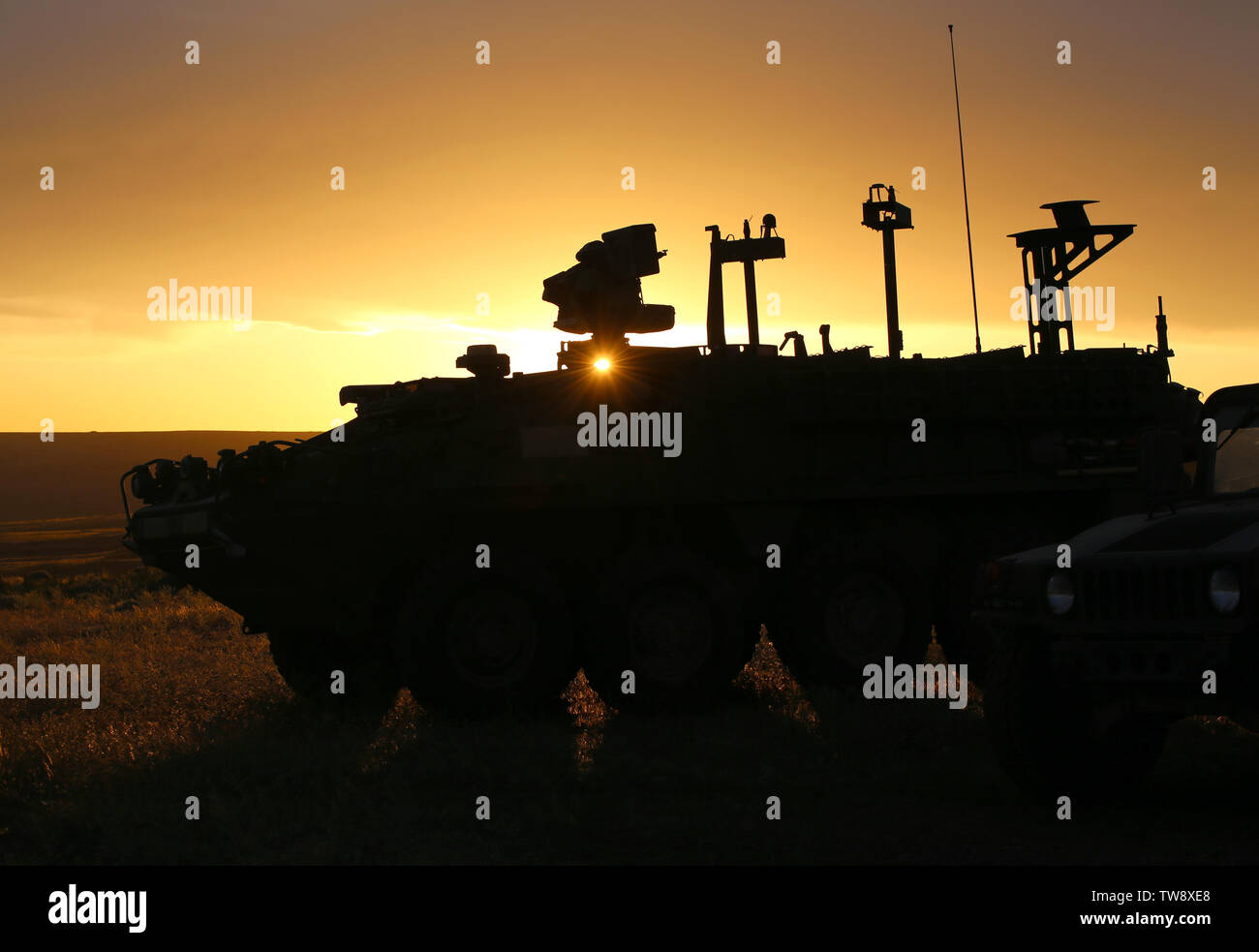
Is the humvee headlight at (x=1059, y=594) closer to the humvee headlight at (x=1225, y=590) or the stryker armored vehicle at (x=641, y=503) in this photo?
the humvee headlight at (x=1225, y=590)

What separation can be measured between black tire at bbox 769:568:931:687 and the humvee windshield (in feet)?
13.2

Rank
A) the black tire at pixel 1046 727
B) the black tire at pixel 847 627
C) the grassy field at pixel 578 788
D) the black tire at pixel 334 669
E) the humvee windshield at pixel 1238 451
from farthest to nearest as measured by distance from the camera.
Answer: the black tire at pixel 334 669 < the black tire at pixel 847 627 < the humvee windshield at pixel 1238 451 < the black tire at pixel 1046 727 < the grassy field at pixel 578 788

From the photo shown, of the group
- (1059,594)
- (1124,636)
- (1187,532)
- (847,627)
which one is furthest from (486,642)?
(1187,532)

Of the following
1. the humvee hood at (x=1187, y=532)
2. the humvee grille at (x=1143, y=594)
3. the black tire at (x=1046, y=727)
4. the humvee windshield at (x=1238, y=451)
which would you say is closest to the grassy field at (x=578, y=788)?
the black tire at (x=1046, y=727)

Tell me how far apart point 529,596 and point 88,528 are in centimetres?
6735

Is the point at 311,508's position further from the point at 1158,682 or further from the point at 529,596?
the point at 1158,682

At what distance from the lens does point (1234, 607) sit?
589cm

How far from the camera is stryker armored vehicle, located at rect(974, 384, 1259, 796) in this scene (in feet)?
19.4

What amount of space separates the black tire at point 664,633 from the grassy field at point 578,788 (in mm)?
269

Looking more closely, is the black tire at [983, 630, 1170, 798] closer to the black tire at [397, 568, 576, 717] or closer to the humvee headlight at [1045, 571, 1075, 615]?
the humvee headlight at [1045, 571, 1075, 615]

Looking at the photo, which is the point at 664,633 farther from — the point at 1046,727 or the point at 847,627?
the point at 1046,727

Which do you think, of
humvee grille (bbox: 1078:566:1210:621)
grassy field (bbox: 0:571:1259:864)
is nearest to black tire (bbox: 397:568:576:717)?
grassy field (bbox: 0:571:1259:864)

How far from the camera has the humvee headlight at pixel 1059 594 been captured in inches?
249
